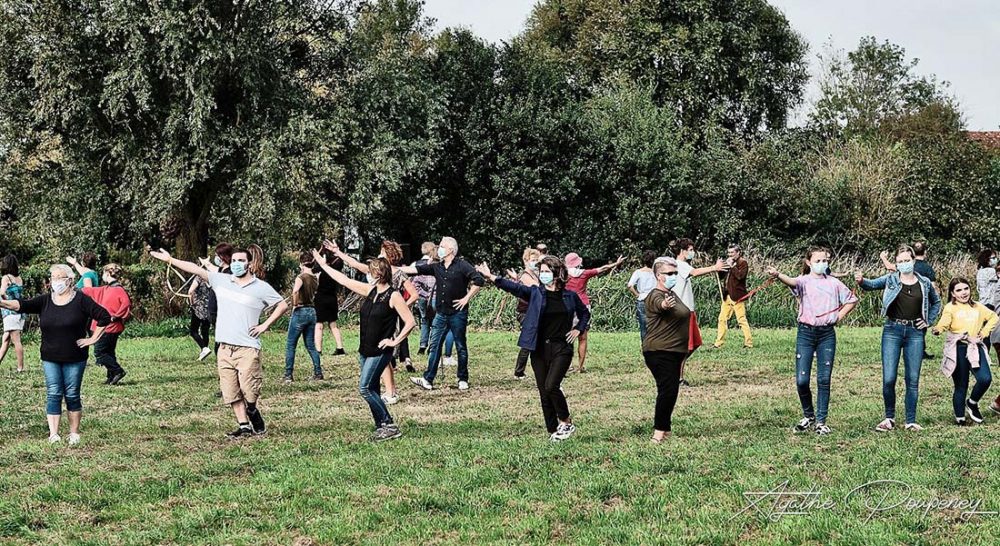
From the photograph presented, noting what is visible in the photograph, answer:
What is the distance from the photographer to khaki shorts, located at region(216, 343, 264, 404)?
33.3 ft

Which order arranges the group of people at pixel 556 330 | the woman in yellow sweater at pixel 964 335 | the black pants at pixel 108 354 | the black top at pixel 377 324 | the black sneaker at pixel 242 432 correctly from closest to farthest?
the group of people at pixel 556 330, the black top at pixel 377 324, the black sneaker at pixel 242 432, the woman in yellow sweater at pixel 964 335, the black pants at pixel 108 354

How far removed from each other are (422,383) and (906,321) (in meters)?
6.48

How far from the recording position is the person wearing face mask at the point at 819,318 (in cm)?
1009

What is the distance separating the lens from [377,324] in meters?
10.2

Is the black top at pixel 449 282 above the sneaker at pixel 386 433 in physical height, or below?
above

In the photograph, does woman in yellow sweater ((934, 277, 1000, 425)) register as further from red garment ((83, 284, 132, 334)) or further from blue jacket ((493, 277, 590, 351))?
red garment ((83, 284, 132, 334))

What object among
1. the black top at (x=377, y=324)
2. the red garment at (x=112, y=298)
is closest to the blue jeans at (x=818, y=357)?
the black top at (x=377, y=324)

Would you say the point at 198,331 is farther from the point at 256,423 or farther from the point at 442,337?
the point at 256,423

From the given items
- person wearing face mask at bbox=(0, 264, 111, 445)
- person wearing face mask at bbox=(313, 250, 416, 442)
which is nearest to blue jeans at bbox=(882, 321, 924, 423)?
person wearing face mask at bbox=(313, 250, 416, 442)

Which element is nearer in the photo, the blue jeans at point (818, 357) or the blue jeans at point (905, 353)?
the blue jeans at point (818, 357)

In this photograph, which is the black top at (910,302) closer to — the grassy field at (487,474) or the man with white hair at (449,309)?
the grassy field at (487,474)

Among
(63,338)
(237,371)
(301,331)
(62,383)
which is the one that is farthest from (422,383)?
(63,338)

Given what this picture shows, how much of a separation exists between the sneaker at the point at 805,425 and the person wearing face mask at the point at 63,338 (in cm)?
A: 684

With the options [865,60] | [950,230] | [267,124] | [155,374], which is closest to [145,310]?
[267,124]
